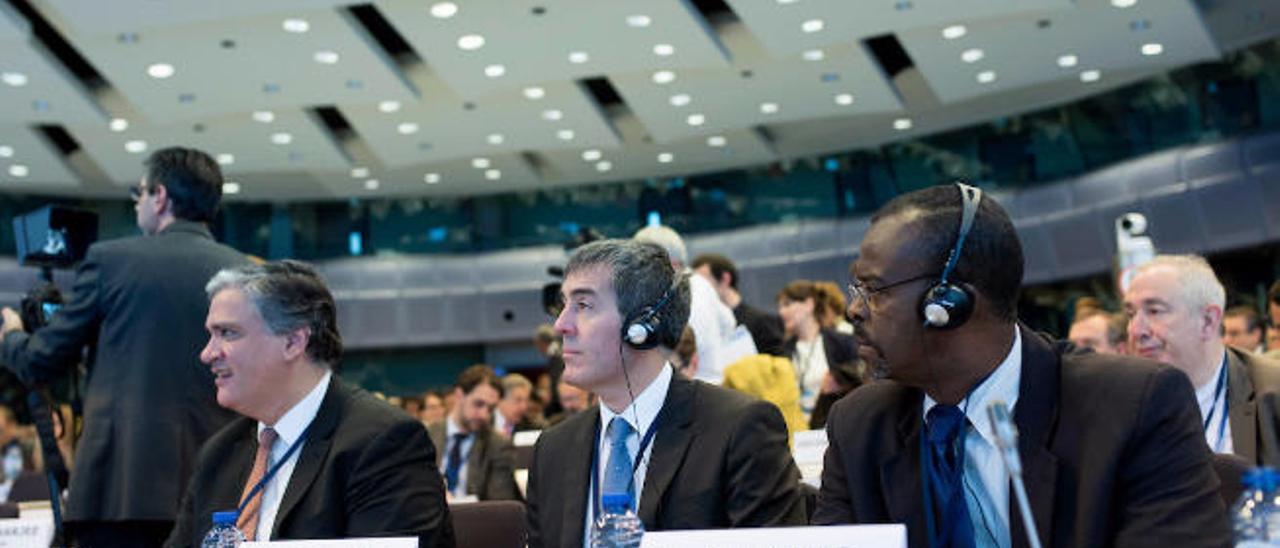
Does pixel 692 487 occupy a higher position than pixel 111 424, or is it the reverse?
pixel 111 424

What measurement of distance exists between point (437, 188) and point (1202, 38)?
10.0 meters

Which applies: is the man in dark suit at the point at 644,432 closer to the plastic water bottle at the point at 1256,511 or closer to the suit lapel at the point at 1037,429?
the suit lapel at the point at 1037,429

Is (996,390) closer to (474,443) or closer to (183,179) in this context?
(183,179)

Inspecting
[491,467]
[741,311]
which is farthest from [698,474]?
[491,467]

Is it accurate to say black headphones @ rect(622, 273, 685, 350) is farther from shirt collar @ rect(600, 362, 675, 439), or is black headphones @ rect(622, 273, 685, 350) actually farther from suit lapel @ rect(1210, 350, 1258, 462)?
suit lapel @ rect(1210, 350, 1258, 462)

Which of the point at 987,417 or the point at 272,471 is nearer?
the point at 987,417

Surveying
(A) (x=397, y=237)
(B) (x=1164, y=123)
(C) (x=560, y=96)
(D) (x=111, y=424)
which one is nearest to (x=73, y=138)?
(A) (x=397, y=237)

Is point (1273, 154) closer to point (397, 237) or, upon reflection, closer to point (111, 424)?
point (397, 237)

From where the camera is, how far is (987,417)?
1.77 m

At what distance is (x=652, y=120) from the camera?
15.6 meters

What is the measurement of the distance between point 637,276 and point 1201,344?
1823 mm

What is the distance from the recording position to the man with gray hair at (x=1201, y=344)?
3.65 meters

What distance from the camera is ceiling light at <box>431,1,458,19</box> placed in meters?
11.8

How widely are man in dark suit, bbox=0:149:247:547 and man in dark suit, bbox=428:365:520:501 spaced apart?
10.8 feet
